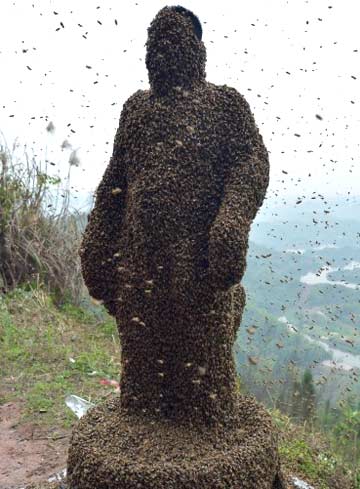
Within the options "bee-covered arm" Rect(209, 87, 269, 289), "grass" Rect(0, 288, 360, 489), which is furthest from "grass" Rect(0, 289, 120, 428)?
"bee-covered arm" Rect(209, 87, 269, 289)

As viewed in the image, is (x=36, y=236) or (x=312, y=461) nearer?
(x=312, y=461)

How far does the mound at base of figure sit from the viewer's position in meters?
2.37

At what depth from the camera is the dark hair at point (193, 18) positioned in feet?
8.57

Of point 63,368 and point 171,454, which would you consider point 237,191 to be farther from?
point 63,368

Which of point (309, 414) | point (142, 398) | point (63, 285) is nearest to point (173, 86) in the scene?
point (142, 398)

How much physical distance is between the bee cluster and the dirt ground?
167 cm

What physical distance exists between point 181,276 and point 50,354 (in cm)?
404

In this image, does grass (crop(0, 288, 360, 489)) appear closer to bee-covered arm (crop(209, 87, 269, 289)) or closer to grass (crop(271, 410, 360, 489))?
grass (crop(271, 410, 360, 489))

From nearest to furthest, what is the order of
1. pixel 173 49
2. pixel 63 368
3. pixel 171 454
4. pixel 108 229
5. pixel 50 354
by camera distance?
pixel 171 454, pixel 173 49, pixel 108 229, pixel 63 368, pixel 50 354

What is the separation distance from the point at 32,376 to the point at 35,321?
52.5 inches

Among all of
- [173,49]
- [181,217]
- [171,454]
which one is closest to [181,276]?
[181,217]

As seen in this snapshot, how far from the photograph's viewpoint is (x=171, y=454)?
2438 millimetres

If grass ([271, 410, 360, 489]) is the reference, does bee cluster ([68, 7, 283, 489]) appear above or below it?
above

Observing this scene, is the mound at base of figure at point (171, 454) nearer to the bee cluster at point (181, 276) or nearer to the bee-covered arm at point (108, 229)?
the bee cluster at point (181, 276)
